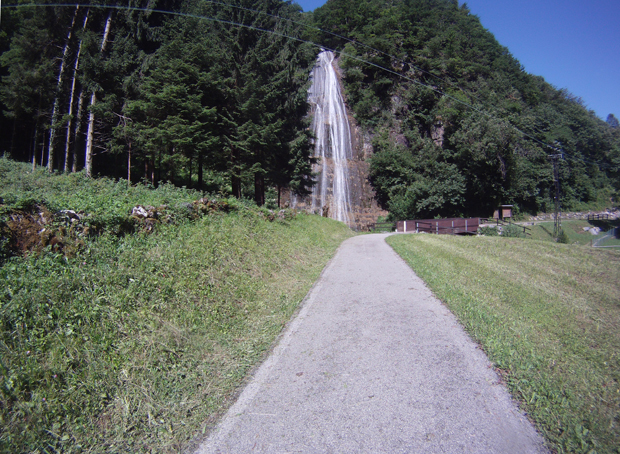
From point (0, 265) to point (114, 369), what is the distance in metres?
1.95

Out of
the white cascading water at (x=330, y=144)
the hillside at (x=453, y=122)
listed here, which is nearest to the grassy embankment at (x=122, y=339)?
the hillside at (x=453, y=122)

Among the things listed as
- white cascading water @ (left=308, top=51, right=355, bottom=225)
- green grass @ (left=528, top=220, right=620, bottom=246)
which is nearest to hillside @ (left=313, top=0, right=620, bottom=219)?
white cascading water @ (left=308, top=51, right=355, bottom=225)

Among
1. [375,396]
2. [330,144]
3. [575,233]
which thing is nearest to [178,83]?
[375,396]

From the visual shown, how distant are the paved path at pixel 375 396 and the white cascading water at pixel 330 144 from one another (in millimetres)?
29568

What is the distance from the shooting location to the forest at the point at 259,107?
1650cm

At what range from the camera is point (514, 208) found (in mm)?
46844

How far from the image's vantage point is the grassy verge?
2.57 meters

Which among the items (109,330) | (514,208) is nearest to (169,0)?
(109,330)

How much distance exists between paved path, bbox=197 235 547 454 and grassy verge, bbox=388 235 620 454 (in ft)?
0.75

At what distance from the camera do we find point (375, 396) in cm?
297

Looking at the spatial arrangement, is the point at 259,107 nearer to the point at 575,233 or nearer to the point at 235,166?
the point at 235,166

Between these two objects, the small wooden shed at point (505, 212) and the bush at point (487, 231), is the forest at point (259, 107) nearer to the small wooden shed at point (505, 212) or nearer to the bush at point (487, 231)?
the small wooden shed at point (505, 212)

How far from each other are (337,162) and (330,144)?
8.08ft

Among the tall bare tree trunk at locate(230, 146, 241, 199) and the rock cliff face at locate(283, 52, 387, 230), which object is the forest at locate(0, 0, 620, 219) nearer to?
the tall bare tree trunk at locate(230, 146, 241, 199)
